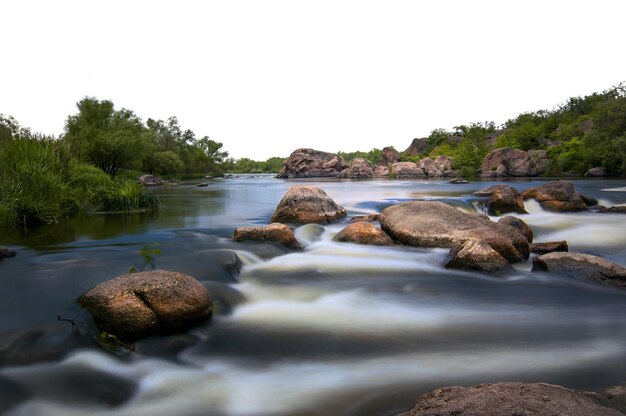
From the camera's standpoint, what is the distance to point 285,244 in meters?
10.4

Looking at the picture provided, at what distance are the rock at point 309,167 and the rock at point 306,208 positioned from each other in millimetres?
88845

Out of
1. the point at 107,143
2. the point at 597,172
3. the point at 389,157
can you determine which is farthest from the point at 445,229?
the point at 389,157

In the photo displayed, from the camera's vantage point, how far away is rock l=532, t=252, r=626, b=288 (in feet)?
24.2

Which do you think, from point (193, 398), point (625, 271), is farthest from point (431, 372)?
point (625, 271)

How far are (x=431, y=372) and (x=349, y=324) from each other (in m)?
1.58

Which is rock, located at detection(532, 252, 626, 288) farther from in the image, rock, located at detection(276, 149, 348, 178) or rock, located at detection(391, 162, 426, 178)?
rock, located at detection(276, 149, 348, 178)

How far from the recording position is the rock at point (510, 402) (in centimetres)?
276

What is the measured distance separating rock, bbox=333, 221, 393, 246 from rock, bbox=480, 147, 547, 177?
57532 mm

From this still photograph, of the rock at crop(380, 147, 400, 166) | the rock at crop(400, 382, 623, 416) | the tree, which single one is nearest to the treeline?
the rock at crop(380, 147, 400, 166)

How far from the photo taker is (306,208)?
13906 millimetres

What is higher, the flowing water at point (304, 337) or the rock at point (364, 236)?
the rock at point (364, 236)

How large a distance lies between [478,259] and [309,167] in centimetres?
10170

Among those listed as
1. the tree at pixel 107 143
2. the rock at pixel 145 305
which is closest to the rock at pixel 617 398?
the rock at pixel 145 305

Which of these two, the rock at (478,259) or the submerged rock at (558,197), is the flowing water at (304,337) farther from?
the submerged rock at (558,197)
